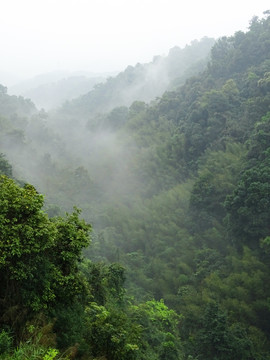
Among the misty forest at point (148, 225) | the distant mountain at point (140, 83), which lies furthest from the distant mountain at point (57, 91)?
the misty forest at point (148, 225)

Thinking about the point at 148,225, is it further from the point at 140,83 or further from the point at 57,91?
the point at 57,91

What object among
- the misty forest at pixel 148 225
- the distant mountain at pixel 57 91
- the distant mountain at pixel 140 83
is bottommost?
the misty forest at pixel 148 225

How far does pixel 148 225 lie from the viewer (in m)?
28.2

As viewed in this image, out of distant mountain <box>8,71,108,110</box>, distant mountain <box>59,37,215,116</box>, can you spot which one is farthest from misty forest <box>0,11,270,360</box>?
distant mountain <box>8,71,108,110</box>

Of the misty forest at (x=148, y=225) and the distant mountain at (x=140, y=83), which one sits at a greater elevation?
the distant mountain at (x=140, y=83)

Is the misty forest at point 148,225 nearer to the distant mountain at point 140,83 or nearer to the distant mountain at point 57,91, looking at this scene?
the distant mountain at point 140,83

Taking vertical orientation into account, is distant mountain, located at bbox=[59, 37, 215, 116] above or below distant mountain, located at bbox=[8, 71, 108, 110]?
below

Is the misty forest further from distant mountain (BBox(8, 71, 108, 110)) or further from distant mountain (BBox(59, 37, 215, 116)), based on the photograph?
distant mountain (BBox(8, 71, 108, 110))

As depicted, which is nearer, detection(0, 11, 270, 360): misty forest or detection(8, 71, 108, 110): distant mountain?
detection(0, 11, 270, 360): misty forest

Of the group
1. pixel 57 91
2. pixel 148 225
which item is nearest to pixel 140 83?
pixel 57 91

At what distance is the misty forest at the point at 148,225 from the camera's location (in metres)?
6.83

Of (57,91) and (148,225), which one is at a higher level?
(57,91)

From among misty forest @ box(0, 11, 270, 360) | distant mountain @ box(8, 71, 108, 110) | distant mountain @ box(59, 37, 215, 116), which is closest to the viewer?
misty forest @ box(0, 11, 270, 360)

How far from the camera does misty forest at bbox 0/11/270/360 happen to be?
683cm
